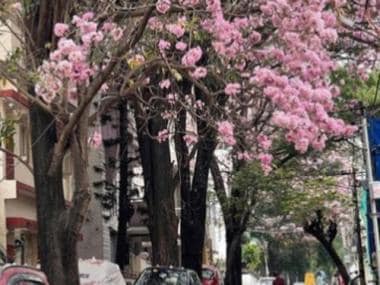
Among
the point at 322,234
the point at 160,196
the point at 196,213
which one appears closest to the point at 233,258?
the point at 322,234

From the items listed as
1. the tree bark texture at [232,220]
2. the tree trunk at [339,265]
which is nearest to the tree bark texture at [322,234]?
the tree trunk at [339,265]

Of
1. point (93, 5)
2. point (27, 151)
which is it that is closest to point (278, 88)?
point (93, 5)

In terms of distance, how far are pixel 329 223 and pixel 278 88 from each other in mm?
21445

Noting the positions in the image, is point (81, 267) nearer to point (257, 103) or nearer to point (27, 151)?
point (257, 103)

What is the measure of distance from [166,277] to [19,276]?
9.68 meters

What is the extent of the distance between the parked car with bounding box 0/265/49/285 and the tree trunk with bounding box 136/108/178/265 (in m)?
10.6

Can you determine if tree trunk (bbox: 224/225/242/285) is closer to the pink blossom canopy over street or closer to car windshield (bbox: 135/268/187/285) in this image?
car windshield (bbox: 135/268/187/285)

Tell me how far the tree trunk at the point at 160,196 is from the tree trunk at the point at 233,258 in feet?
24.0

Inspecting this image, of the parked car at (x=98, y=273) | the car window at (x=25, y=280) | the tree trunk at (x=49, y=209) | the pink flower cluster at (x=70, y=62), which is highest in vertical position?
the pink flower cluster at (x=70, y=62)

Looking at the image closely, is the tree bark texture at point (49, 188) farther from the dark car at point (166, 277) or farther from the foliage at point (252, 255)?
the foliage at point (252, 255)

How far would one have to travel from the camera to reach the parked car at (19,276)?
6227 millimetres

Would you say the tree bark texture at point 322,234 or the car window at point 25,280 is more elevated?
the tree bark texture at point 322,234

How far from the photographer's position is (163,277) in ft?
52.2

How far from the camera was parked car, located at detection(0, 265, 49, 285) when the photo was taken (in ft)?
20.4
